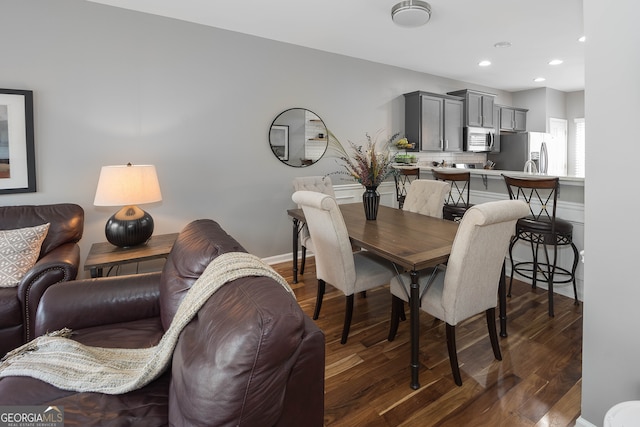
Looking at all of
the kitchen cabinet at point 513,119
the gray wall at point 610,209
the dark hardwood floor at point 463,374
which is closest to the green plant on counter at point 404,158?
the kitchen cabinet at point 513,119

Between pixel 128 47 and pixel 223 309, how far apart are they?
10.0 feet

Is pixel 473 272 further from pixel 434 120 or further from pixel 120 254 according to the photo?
pixel 434 120

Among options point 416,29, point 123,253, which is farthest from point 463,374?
point 416,29

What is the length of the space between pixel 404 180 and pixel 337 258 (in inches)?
94.6

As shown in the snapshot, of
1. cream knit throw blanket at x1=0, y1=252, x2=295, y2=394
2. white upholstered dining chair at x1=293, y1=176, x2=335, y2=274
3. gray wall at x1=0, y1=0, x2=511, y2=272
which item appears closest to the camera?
cream knit throw blanket at x1=0, y1=252, x2=295, y2=394

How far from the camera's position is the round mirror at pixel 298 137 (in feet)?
12.8

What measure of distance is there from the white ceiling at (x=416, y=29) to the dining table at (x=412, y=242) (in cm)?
185

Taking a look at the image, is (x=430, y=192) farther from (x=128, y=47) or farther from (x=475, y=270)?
(x=128, y=47)

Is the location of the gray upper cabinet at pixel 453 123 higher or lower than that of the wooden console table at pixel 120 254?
higher

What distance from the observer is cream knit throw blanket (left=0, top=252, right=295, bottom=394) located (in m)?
1.16

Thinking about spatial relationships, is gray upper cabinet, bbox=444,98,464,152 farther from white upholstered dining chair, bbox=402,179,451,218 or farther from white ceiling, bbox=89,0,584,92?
white upholstered dining chair, bbox=402,179,451,218

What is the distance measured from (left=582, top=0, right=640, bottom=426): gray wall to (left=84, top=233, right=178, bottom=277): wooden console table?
8.58 feet

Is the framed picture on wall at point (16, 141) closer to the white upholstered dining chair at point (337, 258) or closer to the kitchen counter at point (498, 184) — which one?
the white upholstered dining chair at point (337, 258)

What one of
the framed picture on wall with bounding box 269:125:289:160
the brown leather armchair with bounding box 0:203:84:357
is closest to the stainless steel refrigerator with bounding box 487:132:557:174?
the framed picture on wall with bounding box 269:125:289:160
